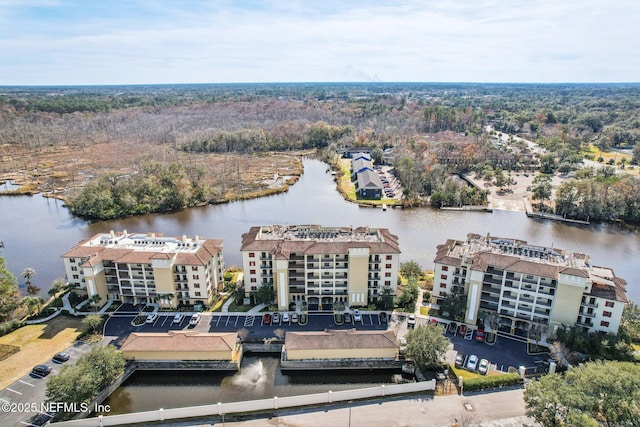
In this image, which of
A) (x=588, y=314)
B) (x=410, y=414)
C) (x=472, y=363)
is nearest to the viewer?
(x=410, y=414)

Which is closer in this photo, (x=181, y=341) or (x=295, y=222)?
(x=181, y=341)

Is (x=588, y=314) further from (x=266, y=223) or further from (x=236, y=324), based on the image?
(x=266, y=223)

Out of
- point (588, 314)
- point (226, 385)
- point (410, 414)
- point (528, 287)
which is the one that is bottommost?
point (226, 385)

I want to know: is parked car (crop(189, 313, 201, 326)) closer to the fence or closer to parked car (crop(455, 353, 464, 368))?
the fence

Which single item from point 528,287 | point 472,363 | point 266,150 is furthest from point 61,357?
point 266,150

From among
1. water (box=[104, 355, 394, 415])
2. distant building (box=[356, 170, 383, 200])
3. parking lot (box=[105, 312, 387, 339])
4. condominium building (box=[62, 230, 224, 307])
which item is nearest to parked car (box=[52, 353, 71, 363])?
parking lot (box=[105, 312, 387, 339])

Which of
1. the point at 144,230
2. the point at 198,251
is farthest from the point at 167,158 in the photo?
the point at 198,251

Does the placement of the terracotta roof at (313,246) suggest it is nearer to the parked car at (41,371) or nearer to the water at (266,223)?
the water at (266,223)

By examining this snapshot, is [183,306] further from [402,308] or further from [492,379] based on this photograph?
[492,379]
